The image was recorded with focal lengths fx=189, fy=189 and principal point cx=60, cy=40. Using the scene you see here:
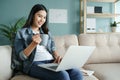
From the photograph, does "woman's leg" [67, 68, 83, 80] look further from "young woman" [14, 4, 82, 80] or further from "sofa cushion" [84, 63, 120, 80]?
"sofa cushion" [84, 63, 120, 80]

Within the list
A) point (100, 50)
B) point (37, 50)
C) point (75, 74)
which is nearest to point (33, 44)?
point (37, 50)

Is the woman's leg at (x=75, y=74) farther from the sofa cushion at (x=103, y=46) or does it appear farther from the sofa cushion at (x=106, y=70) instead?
the sofa cushion at (x=103, y=46)

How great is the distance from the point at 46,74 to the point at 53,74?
2.6 inches

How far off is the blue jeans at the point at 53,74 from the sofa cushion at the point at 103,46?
0.64 metres

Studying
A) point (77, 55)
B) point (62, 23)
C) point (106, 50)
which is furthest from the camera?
point (62, 23)

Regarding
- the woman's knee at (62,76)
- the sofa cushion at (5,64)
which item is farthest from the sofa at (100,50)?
the sofa cushion at (5,64)

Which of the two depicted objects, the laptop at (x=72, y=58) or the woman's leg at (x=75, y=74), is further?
the woman's leg at (x=75, y=74)

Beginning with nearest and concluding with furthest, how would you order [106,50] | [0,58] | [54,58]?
[0,58], [54,58], [106,50]

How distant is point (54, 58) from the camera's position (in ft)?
5.77

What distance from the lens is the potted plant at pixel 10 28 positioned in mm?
3107

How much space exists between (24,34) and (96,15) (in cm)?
211

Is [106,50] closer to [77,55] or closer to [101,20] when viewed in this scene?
[77,55]

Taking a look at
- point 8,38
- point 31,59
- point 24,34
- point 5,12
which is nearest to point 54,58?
point 31,59

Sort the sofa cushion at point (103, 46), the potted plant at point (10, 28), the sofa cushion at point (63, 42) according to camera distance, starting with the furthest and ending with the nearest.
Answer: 1. the potted plant at point (10, 28)
2. the sofa cushion at point (103, 46)
3. the sofa cushion at point (63, 42)
